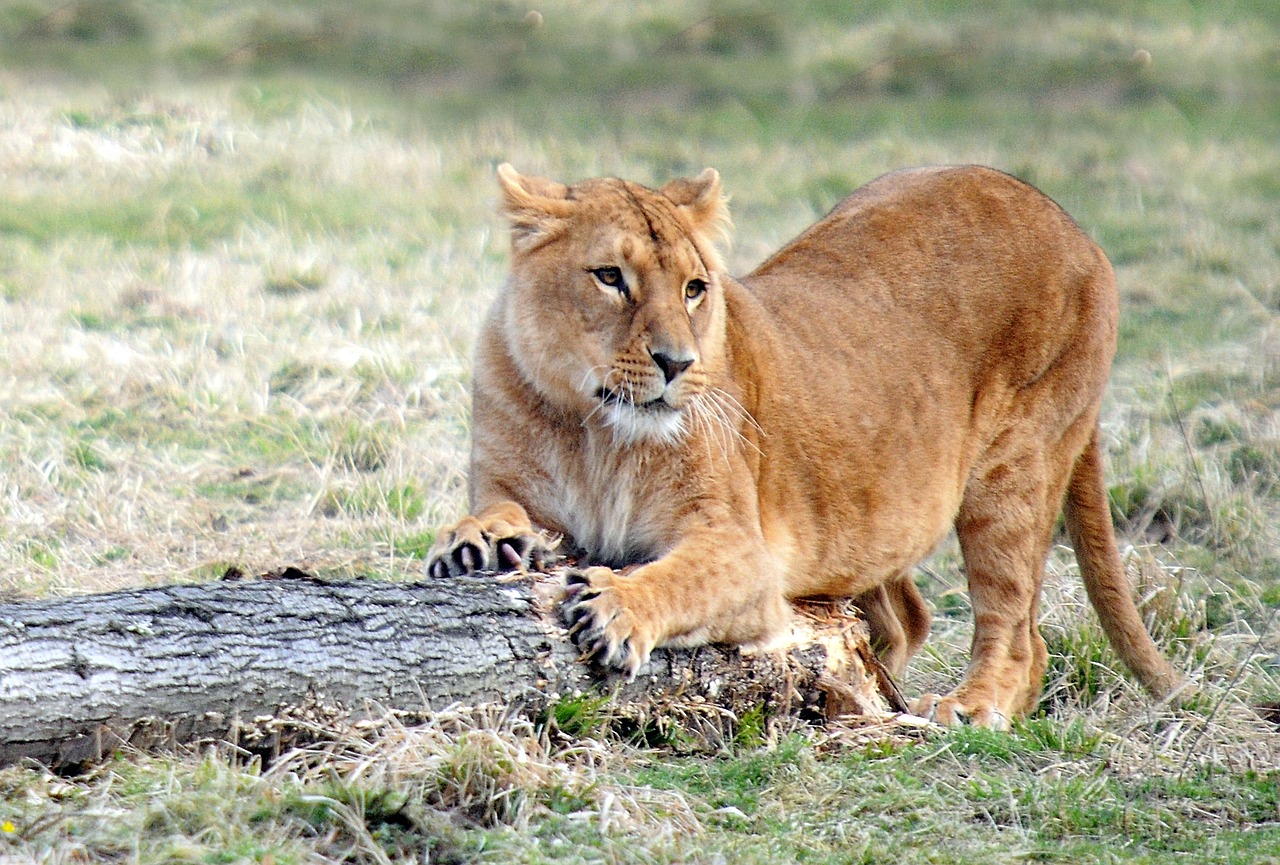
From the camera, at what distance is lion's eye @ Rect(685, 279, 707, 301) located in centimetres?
445

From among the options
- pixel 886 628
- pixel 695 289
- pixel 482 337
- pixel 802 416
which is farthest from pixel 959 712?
pixel 482 337

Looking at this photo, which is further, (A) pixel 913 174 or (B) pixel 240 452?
(B) pixel 240 452

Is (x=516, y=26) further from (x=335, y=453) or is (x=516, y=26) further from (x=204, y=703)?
(x=204, y=703)

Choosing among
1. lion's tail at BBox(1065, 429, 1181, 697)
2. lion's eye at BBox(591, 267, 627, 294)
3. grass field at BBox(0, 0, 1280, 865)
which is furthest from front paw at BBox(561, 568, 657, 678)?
lion's tail at BBox(1065, 429, 1181, 697)

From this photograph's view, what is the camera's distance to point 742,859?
327 cm

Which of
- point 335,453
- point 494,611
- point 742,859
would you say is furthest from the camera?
point 335,453

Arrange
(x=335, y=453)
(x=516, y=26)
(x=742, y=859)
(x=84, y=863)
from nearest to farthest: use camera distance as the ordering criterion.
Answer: (x=84, y=863) < (x=742, y=859) < (x=335, y=453) < (x=516, y=26)

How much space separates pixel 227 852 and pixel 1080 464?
3.64 m

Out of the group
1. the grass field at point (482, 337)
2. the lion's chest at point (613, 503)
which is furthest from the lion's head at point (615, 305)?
the grass field at point (482, 337)

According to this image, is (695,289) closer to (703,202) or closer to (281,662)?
(703,202)

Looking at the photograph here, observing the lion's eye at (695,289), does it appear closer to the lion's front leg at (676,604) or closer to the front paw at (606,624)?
the lion's front leg at (676,604)

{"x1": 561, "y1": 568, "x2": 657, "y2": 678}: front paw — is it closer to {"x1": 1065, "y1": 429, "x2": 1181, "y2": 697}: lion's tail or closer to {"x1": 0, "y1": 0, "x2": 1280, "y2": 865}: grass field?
{"x1": 0, "y1": 0, "x2": 1280, "y2": 865}: grass field

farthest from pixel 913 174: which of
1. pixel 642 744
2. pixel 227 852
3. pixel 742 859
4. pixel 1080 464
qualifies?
pixel 227 852

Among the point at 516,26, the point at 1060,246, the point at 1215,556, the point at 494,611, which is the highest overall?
the point at 516,26
